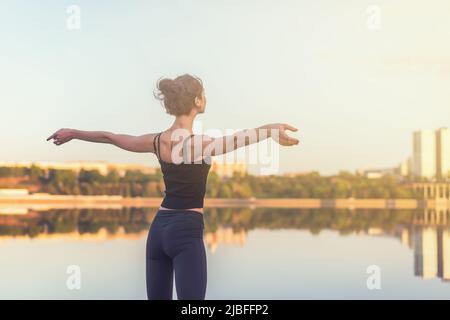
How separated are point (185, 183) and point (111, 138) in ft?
1.58

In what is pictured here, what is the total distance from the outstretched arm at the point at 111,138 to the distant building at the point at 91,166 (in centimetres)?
6906

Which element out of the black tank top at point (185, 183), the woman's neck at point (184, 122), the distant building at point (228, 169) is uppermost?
the woman's neck at point (184, 122)

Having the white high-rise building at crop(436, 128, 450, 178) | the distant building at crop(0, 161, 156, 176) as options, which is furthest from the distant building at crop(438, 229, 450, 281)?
the white high-rise building at crop(436, 128, 450, 178)

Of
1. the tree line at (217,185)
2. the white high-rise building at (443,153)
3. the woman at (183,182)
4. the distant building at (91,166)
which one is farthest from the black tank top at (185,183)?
the white high-rise building at (443,153)

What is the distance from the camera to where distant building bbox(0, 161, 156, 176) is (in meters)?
74.2

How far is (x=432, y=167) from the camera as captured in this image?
274 ft

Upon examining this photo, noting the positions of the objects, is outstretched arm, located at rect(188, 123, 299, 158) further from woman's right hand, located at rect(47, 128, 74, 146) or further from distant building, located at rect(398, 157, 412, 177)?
distant building, located at rect(398, 157, 412, 177)

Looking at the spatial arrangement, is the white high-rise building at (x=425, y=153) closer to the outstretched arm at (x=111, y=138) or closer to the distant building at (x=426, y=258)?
the distant building at (x=426, y=258)

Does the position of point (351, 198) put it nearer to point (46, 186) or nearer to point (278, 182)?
point (278, 182)

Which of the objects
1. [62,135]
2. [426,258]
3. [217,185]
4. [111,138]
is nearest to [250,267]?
[426,258]

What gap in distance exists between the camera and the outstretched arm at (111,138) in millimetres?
3572

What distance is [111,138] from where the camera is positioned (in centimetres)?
370

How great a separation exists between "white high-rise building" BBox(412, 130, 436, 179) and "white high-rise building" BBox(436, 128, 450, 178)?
61 cm
